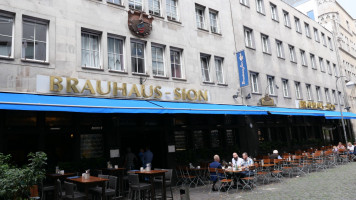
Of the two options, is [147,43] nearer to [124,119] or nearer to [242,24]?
[124,119]

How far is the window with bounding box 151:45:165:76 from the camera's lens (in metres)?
12.9

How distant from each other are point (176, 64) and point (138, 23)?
283 centimetres

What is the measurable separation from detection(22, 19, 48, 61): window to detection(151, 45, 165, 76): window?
15.4 ft

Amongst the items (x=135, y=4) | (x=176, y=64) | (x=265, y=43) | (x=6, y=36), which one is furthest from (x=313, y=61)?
(x=6, y=36)

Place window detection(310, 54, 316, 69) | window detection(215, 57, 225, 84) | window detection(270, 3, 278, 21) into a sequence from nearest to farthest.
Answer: window detection(215, 57, 225, 84), window detection(270, 3, 278, 21), window detection(310, 54, 316, 69)

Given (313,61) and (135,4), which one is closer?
(135,4)

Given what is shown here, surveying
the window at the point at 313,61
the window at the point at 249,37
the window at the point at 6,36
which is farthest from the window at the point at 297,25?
the window at the point at 6,36

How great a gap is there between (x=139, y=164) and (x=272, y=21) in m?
15.7

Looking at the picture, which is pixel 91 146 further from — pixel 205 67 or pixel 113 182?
pixel 205 67

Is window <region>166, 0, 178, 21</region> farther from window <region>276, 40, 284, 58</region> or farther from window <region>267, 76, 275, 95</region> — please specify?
window <region>276, 40, 284, 58</region>

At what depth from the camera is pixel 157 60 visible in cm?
1316

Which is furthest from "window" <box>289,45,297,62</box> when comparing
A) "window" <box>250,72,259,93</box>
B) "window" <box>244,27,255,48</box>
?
"window" <box>250,72,259,93</box>

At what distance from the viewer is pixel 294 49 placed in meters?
23.8

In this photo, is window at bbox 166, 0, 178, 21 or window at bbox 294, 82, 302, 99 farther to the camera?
window at bbox 294, 82, 302, 99
